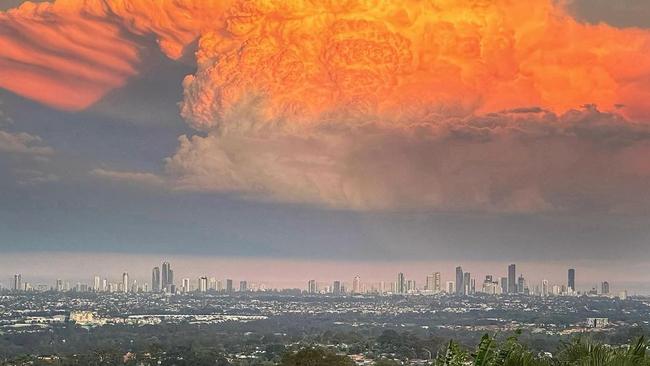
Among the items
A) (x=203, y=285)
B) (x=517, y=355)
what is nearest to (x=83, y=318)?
(x=203, y=285)

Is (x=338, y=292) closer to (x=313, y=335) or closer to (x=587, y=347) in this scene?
(x=313, y=335)

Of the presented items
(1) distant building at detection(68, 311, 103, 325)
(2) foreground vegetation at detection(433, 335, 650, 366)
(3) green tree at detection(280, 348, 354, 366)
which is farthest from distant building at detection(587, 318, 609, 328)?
(1) distant building at detection(68, 311, 103, 325)

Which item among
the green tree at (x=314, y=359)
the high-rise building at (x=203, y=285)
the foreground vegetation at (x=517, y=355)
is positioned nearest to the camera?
the foreground vegetation at (x=517, y=355)

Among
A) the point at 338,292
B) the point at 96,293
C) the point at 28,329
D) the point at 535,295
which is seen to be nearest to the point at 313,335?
the point at 28,329

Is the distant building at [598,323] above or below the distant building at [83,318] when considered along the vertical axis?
above

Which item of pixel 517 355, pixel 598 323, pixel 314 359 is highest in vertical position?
pixel 517 355

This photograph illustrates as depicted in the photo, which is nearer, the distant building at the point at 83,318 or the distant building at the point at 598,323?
the distant building at the point at 598,323

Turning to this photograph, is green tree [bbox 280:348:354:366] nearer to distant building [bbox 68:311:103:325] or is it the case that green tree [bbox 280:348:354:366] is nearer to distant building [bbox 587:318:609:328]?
distant building [bbox 587:318:609:328]

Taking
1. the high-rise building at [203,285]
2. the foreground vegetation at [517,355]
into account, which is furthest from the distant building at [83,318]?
the foreground vegetation at [517,355]

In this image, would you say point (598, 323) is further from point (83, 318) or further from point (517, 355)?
point (517, 355)

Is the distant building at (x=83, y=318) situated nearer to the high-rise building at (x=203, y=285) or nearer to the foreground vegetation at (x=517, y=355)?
the high-rise building at (x=203, y=285)

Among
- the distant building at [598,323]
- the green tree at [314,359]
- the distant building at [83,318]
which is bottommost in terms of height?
the distant building at [83,318]
